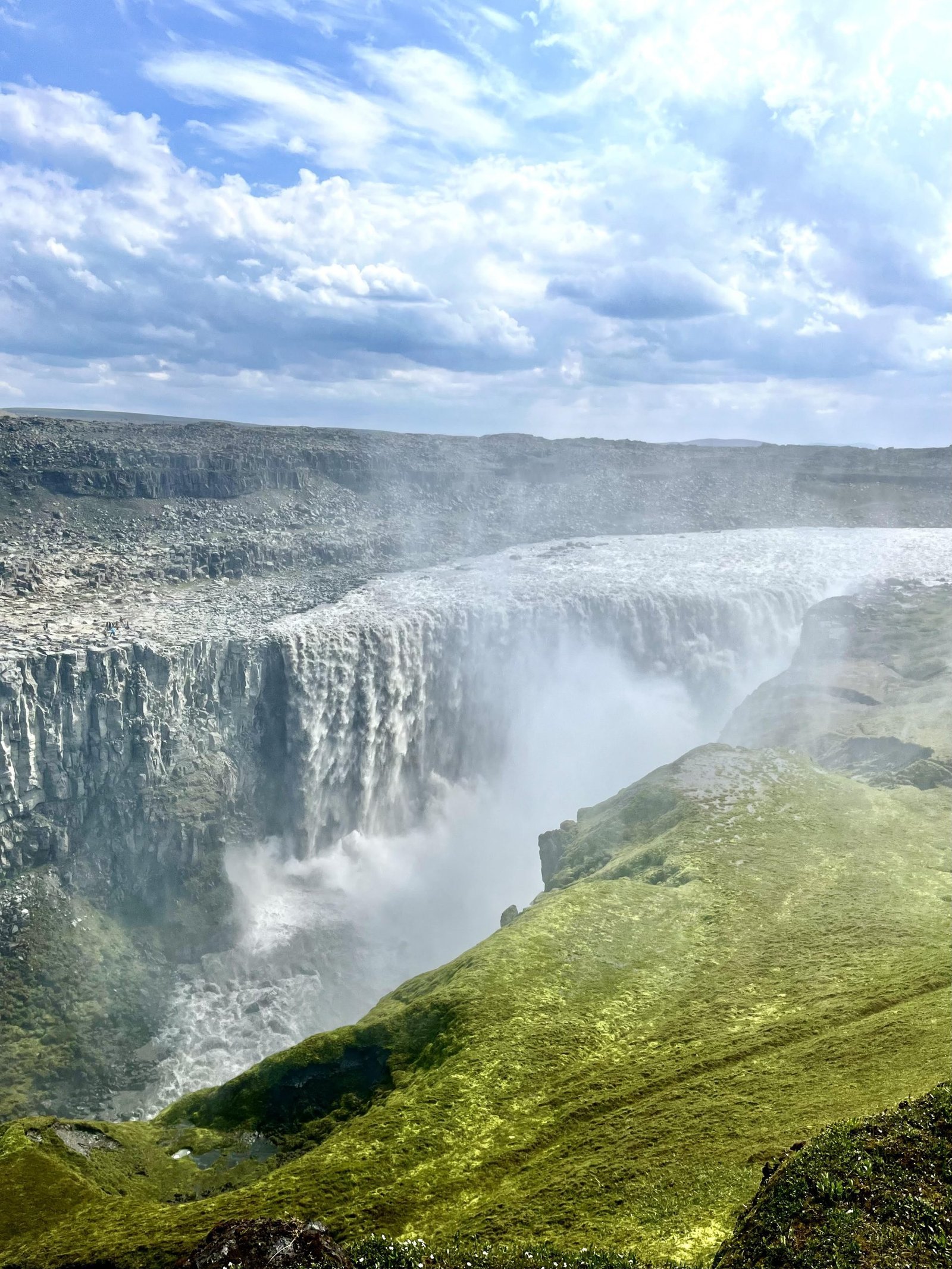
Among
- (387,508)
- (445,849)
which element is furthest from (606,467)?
(445,849)

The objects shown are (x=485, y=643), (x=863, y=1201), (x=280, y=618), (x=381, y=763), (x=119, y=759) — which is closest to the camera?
(x=863, y=1201)

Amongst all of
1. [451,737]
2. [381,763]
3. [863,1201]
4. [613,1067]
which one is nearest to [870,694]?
[451,737]

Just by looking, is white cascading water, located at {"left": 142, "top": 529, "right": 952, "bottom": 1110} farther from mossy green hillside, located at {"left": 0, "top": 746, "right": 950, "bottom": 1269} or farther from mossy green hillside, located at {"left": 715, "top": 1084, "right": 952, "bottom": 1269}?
mossy green hillside, located at {"left": 715, "top": 1084, "right": 952, "bottom": 1269}

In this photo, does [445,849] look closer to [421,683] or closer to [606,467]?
[421,683]

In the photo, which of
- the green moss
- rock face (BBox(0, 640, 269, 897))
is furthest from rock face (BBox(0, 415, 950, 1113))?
the green moss

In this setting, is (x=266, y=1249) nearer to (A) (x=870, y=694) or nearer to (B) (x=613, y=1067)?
(B) (x=613, y=1067)

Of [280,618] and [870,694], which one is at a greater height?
[280,618]

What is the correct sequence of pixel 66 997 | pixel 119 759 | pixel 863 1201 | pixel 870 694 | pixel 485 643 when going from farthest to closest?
1. pixel 485 643
2. pixel 870 694
3. pixel 119 759
4. pixel 66 997
5. pixel 863 1201
